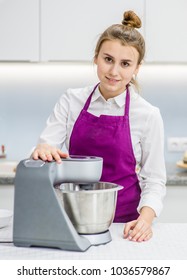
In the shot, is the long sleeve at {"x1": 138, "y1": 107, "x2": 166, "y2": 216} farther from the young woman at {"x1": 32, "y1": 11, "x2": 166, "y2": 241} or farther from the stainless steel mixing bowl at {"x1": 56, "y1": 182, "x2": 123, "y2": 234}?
the stainless steel mixing bowl at {"x1": 56, "y1": 182, "x2": 123, "y2": 234}

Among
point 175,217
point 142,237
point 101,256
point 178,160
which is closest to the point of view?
point 101,256

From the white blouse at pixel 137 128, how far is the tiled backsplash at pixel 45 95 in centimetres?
129

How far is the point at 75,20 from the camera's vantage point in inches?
114

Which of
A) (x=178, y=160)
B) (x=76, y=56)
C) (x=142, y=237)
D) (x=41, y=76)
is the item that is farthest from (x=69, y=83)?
(x=142, y=237)

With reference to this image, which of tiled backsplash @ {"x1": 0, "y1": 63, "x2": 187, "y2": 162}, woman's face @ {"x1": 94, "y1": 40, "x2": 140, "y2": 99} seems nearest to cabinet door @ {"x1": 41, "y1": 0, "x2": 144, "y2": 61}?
tiled backsplash @ {"x1": 0, "y1": 63, "x2": 187, "y2": 162}

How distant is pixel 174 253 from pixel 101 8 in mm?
1846

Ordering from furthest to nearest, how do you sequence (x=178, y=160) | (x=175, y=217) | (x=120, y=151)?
(x=178, y=160)
(x=175, y=217)
(x=120, y=151)

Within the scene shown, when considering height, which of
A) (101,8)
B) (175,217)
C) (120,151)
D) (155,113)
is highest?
(101,8)

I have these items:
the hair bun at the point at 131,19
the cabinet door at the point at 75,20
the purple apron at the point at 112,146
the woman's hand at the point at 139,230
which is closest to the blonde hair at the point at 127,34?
the hair bun at the point at 131,19

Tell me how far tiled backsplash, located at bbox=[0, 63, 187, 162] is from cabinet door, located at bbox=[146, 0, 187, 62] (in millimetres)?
386

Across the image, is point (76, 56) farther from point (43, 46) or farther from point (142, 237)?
point (142, 237)

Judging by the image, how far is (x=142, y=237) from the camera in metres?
1.51

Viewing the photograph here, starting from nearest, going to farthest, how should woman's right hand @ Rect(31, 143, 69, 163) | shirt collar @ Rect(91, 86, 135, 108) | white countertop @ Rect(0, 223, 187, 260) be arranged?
1. white countertop @ Rect(0, 223, 187, 260)
2. woman's right hand @ Rect(31, 143, 69, 163)
3. shirt collar @ Rect(91, 86, 135, 108)

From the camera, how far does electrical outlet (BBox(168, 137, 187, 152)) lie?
10.8ft
